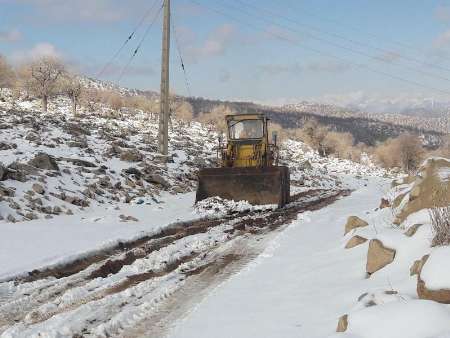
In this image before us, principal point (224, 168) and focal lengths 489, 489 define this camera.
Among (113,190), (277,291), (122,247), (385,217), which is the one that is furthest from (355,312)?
(113,190)

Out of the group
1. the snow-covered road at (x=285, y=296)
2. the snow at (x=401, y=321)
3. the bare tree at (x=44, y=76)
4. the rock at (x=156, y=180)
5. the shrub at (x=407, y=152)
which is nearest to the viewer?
the snow at (x=401, y=321)

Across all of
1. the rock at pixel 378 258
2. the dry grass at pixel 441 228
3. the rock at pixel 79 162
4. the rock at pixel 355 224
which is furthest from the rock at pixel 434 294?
the rock at pixel 79 162

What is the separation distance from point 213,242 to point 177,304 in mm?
3967

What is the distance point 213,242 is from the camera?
951 cm

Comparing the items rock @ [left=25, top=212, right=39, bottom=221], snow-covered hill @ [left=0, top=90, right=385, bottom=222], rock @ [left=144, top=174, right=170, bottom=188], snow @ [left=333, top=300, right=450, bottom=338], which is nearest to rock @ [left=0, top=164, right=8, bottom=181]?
snow-covered hill @ [left=0, top=90, right=385, bottom=222]

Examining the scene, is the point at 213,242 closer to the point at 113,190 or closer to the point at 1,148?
the point at 113,190

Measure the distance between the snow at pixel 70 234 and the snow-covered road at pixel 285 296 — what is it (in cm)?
312

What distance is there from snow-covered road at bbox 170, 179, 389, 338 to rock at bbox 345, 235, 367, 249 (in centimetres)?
12

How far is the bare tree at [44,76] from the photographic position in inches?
2094

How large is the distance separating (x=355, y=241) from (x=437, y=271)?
131 inches

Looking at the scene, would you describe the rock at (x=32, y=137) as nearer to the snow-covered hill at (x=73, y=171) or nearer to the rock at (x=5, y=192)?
the snow-covered hill at (x=73, y=171)

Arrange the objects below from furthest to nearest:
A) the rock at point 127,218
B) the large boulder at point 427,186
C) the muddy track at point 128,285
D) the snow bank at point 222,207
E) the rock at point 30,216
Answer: the snow bank at point 222,207
the rock at point 127,218
the rock at point 30,216
the large boulder at point 427,186
the muddy track at point 128,285

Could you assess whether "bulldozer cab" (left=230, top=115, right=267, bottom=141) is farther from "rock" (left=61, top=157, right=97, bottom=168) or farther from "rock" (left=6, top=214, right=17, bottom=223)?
"rock" (left=6, top=214, right=17, bottom=223)

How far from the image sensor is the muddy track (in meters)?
4.84
